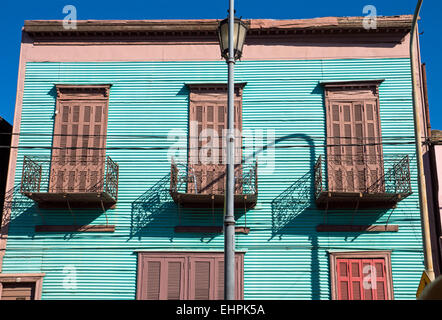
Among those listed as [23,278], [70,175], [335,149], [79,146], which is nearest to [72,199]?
[70,175]

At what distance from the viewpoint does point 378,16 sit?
630 inches

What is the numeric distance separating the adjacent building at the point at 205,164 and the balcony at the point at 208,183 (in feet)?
0.14

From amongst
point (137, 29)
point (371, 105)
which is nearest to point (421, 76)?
point (371, 105)

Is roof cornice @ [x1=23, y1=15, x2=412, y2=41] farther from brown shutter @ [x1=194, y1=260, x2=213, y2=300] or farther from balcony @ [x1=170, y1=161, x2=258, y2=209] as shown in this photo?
brown shutter @ [x1=194, y1=260, x2=213, y2=300]

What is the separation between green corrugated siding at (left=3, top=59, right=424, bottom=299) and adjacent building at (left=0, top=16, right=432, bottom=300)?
0.14ft

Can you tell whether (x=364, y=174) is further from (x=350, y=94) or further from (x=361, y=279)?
(x=361, y=279)

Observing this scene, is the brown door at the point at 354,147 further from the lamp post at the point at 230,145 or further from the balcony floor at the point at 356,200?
the lamp post at the point at 230,145

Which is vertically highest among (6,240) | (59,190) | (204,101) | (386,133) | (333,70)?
(333,70)

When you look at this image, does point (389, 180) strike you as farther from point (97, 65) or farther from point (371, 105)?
point (97, 65)

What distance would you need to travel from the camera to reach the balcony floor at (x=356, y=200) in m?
13.9

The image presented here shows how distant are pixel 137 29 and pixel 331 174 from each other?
7.65 metres

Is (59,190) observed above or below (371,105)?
below

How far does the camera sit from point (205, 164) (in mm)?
14953

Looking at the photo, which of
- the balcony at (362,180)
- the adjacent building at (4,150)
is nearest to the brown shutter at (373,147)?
the balcony at (362,180)
